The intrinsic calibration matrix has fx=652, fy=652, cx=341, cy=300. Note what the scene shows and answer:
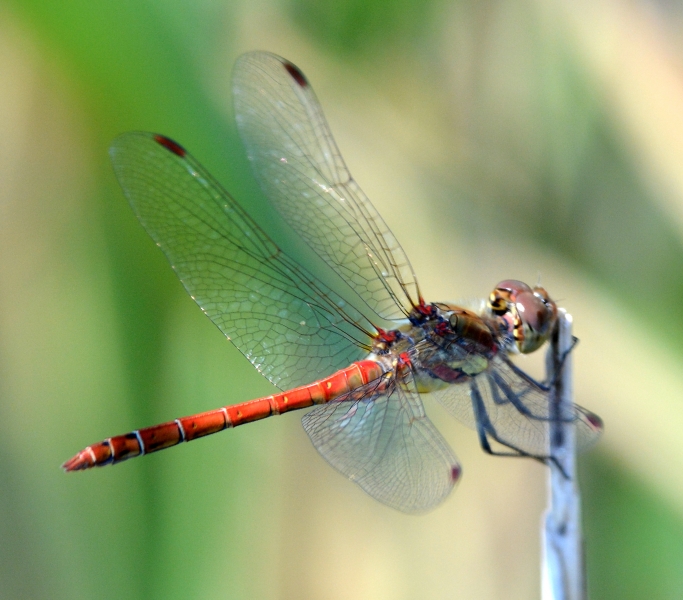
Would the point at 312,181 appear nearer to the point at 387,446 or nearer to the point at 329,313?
the point at 329,313

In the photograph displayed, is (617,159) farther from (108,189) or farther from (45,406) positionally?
(45,406)

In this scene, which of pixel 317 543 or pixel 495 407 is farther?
pixel 317 543

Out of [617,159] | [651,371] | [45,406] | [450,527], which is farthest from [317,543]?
[617,159]

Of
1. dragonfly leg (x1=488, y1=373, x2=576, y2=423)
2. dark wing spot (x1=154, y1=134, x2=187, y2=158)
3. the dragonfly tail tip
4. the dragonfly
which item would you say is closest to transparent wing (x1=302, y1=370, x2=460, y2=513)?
the dragonfly

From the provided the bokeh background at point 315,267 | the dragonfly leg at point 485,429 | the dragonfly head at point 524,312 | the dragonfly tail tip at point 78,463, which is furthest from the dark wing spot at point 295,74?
the dragonfly tail tip at point 78,463

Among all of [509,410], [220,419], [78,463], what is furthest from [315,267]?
[78,463]

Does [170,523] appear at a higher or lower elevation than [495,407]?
lower
